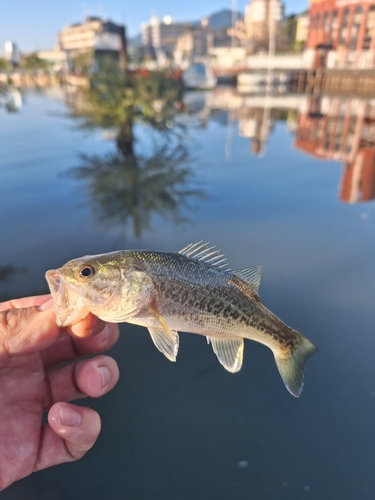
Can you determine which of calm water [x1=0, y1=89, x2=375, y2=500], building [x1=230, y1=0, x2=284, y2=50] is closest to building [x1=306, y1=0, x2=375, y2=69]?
building [x1=230, y1=0, x2=284, y2=50]

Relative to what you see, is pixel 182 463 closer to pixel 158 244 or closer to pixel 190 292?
pixel 190 292

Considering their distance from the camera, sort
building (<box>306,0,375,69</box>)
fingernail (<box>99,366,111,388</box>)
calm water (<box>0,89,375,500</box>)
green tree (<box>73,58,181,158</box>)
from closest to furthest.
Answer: fingernail (<box>99,366,111,388</box>)
calm water (<box>0,89,375,500</box>)
green tree (<box>73,58,181,158</box>)
building (<box>306,0,375,69</box>)

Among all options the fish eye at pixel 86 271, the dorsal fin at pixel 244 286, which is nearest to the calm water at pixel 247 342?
the dorsal fin at pixel 244 286

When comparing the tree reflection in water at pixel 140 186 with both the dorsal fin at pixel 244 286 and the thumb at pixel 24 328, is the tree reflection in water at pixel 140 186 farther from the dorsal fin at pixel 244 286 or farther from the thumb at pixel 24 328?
the thumb at pixel 24 328

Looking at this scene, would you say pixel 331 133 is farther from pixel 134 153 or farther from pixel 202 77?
pixel 202 77

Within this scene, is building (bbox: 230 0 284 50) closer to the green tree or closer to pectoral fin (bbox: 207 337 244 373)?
the green tree

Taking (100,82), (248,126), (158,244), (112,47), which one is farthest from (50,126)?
(158,244)
